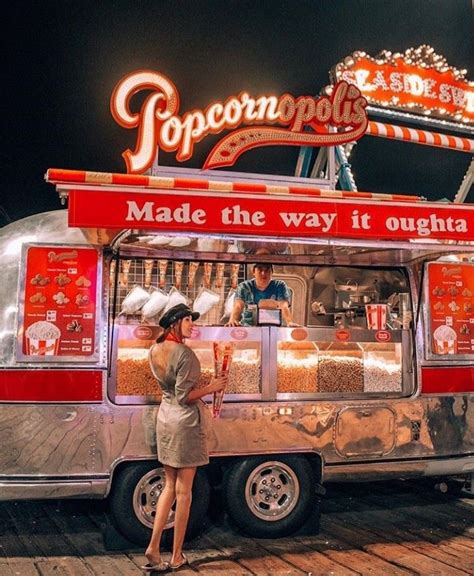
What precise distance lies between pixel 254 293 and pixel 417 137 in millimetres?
7849

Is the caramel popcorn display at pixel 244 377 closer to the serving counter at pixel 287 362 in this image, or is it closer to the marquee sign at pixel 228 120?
the serving counter at pixel 287 362

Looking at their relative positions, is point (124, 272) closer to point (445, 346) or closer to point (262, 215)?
point (262, 215)

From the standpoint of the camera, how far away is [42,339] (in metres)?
5.07

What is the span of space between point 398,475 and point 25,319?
3587mm

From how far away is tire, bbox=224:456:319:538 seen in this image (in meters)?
5.40

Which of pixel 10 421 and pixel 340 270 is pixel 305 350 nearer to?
pixel 340 270

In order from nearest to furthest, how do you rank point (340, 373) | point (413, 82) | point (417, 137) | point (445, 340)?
point (340, 373), point (445, 340), point (417, 137), point (413, 82)

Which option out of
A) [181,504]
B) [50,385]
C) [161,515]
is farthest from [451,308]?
[50,385]

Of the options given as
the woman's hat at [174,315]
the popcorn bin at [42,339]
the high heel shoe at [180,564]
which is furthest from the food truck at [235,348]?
the woman's hat at [174,315]

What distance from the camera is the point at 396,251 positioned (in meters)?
5.74

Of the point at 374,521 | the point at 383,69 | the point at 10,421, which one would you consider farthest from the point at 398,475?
the point at 383,69

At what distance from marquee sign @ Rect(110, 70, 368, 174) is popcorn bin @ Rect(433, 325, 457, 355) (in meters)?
2.57

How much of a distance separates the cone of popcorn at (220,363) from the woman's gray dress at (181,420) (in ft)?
1.42

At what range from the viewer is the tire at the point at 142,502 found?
5.11m
